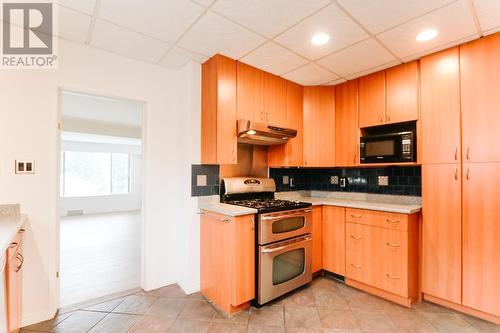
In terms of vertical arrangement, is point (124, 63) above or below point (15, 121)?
above

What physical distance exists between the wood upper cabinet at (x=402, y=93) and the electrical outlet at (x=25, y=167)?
11.7 ft

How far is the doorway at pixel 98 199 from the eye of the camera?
A: 2895mm

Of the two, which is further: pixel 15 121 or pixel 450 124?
pixel 450 124

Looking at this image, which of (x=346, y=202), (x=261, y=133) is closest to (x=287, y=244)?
(x=346, y=202)

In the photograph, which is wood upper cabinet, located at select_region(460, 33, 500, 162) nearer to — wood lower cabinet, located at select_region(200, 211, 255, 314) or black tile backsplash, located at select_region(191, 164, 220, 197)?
wood lower cabinet, located at select_region(200, 211, 255, 314)

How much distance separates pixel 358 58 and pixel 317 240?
212cm

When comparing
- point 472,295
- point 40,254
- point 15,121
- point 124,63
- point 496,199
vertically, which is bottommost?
point 472,295

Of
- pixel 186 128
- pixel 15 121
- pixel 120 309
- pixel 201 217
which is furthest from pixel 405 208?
pixel 15 121

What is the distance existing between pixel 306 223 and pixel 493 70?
7.15ft

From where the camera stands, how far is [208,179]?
2744 millimetres

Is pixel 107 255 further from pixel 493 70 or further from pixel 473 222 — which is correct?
pixel 493 70

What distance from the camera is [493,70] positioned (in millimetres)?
2064

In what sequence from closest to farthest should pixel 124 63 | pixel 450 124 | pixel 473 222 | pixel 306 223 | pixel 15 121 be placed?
1. pixel 15 121
2. pixel 473 222
3. pixel 450 124
4. pixel 124 63
5. pixel 306 223

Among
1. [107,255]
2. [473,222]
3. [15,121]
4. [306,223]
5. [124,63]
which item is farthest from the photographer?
[107,255]
